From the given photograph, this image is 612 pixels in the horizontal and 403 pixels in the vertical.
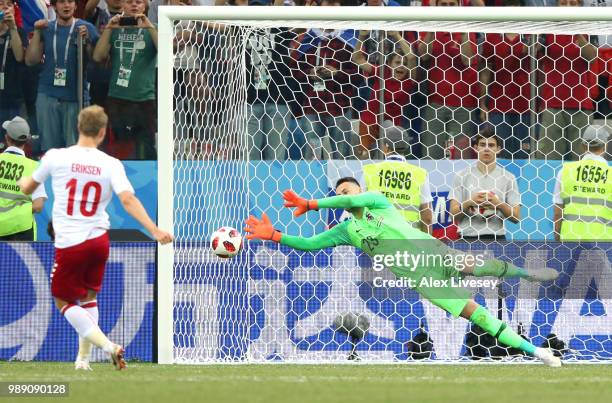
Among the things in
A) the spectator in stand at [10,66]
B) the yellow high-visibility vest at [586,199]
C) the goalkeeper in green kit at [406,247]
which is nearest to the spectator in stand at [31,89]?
the spectator in stand at [10,66]

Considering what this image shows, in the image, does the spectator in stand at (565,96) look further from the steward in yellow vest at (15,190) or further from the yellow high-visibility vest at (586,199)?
the steward in yellow vest at (15,190)

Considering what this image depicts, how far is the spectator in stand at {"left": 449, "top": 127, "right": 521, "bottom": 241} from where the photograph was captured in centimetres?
1168

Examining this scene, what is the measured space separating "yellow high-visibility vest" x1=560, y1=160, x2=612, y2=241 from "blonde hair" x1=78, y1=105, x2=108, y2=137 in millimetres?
4668

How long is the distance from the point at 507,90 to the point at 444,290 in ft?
8.94

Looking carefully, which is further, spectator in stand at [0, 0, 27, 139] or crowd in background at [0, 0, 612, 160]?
spectator in stand at [0, 0, 27, 139]

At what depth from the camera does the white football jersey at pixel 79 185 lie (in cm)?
864

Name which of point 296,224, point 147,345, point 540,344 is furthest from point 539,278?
point 147,345

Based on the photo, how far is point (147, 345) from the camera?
11.0 metres

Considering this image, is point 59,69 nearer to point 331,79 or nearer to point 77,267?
point 331,79

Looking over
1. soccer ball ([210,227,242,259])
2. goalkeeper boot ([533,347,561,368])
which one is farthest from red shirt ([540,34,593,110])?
soccer ball ([210,227,242,259])

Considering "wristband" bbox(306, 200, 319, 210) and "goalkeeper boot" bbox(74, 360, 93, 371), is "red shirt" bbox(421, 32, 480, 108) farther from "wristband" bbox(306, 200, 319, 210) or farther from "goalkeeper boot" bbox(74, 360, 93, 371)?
"goalkeeper boot" bbox(74, 360, 93, 371)

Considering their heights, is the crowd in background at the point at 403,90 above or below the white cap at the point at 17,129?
above

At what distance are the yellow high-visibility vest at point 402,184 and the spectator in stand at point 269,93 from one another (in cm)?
96

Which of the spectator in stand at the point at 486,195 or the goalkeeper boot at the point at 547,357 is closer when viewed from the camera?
the goalkeeper boot at the point at 547,357
